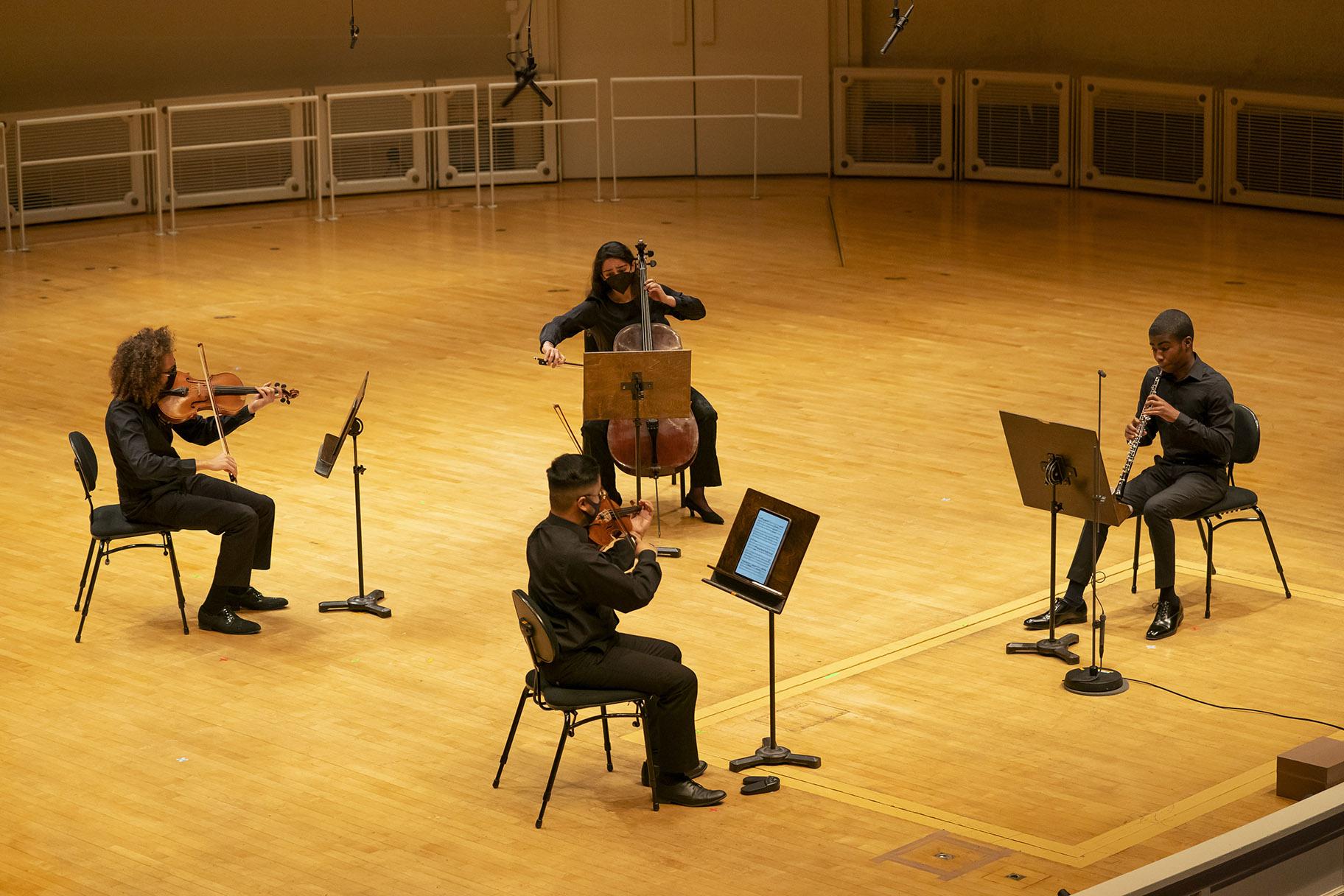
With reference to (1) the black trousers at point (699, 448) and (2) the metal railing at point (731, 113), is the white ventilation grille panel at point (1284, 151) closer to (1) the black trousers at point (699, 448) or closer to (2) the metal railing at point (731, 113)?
(2) the metal railing at point (731, 113)

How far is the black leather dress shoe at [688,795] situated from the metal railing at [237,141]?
31.5 ft

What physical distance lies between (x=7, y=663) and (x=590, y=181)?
1094 cm

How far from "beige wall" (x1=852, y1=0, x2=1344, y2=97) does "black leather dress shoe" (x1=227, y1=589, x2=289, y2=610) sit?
10433 millimetres

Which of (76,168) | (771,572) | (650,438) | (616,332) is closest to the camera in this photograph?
(771,572)

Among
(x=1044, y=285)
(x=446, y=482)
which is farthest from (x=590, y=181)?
(x=446, y=482)

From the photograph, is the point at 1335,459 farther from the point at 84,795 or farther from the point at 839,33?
the point at 839,33

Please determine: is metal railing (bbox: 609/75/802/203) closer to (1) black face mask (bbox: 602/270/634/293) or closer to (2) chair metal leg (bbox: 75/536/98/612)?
(1) black face mask (bbox: 602/270/634/293)

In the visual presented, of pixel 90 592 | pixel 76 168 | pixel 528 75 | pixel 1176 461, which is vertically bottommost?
pixel 90 592

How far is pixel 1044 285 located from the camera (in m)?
12.2

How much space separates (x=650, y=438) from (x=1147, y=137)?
8977mm

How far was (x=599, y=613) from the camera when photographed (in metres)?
5.18

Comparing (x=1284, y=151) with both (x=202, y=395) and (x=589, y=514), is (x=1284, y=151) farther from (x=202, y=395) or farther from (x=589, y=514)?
(x=589, y=514)

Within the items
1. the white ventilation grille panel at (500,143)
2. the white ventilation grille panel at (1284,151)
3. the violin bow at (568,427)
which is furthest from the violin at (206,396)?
the white ventilation grille panel at (1284,151)

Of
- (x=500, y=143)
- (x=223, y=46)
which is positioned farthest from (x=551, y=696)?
(x=500, y=143)
